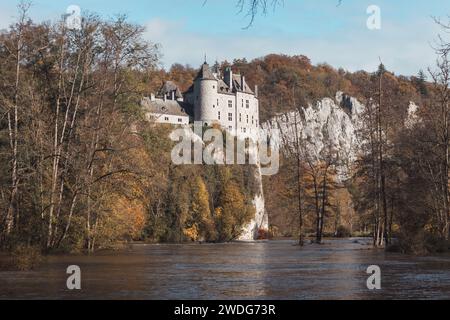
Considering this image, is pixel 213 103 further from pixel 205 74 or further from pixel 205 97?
pixel 205 74

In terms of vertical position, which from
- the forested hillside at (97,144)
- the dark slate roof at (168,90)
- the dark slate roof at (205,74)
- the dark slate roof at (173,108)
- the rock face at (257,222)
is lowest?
the rock face at (257,222)

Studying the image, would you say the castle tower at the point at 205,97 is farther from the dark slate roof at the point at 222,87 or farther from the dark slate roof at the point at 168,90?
the dark slate roof at the point at 168,90

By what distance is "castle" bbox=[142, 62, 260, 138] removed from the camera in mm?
120375

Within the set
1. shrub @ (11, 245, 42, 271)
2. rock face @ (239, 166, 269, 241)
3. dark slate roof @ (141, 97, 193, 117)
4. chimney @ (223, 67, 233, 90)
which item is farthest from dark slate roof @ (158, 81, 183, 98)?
shrub @ (11, 245, 42, 271)

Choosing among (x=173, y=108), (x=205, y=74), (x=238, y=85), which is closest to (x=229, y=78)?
(x=238, y=85)

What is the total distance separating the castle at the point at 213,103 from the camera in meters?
120

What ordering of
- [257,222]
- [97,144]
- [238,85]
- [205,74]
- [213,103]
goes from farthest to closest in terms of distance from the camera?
[238,85]
[213,103]
[205,74]
[257,222]
[97,144]

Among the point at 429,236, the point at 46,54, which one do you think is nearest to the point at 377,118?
the point at 429,236

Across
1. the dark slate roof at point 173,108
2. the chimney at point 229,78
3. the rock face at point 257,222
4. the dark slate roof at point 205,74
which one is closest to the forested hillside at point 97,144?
the rock face at point 257,222

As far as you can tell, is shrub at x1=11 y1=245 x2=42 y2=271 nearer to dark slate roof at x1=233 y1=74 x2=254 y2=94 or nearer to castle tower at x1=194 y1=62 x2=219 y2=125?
castle tower at x1=194 y1=62 x2=219 y2=125

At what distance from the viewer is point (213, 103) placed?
12306 cm

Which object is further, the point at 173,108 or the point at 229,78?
the point at 229,78
